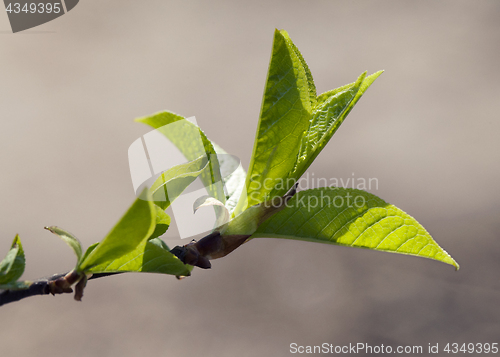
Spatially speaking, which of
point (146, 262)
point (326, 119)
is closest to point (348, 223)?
point (326, 119)

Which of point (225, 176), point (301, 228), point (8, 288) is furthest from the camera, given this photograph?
point (225, 176)

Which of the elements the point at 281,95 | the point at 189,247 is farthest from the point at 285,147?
the point at 189,247

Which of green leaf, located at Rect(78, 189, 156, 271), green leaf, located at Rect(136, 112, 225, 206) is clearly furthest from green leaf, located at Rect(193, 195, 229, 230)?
green leaf, located at Rect(78, 189, 156, 271)

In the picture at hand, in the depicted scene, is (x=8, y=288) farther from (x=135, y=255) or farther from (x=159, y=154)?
(x=159, y=154)

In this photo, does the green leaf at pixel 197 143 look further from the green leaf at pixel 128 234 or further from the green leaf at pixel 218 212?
the green leaf at pixel 128 234

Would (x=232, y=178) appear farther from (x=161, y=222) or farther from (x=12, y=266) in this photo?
(x=12, y=266)

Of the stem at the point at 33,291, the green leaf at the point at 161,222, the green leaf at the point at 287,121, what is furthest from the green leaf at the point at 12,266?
the green leaf at the point at 287,121
